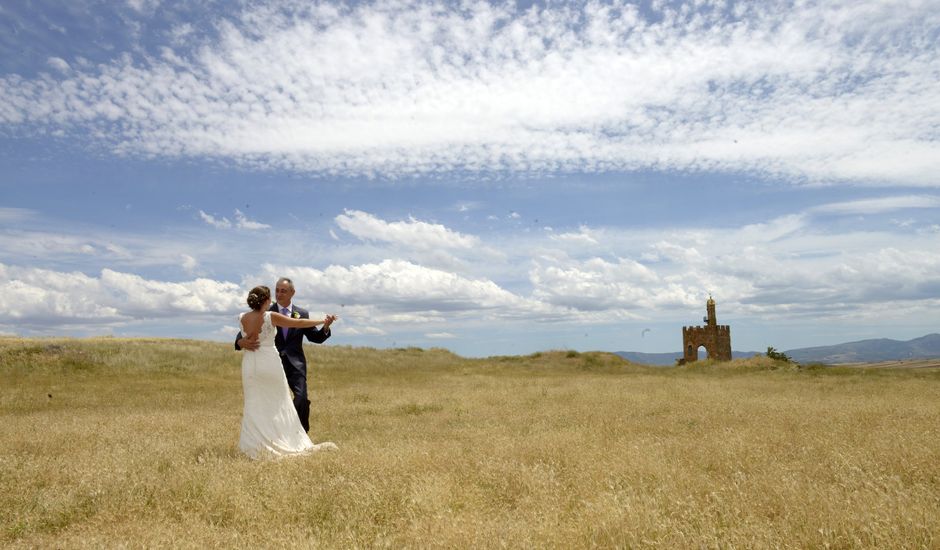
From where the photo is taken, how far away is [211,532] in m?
5.07

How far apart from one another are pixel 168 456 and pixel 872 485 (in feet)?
27.4

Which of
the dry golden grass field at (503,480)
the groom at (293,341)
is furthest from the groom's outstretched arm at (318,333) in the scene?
the dry golden grass field at (503,480)

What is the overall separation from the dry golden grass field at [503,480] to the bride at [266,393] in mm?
490

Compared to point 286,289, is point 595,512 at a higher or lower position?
lower

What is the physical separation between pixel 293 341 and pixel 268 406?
1.26 meters

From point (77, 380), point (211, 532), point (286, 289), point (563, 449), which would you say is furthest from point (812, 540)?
point (77, 380)

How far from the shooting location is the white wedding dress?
8.79m

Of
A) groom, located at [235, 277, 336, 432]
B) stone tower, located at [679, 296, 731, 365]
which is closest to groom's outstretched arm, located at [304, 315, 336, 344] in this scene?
groom, located at [235, 277, 336, 432]

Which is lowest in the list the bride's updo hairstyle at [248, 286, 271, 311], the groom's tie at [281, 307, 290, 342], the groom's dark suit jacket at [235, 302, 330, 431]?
the groom's dark suit jacket at [235, 302, 330, 431]

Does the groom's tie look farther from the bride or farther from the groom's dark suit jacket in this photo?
the bride

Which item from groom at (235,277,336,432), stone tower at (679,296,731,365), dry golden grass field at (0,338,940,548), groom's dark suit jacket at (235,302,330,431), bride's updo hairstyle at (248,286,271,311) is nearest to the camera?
dry golden grass field at (0,338,940,548)

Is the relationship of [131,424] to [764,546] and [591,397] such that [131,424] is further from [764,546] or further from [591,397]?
[764,546]

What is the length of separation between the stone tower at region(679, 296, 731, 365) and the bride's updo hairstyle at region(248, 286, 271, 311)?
214 feet

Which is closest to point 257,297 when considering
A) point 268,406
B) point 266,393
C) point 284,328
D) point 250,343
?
point 250,343
